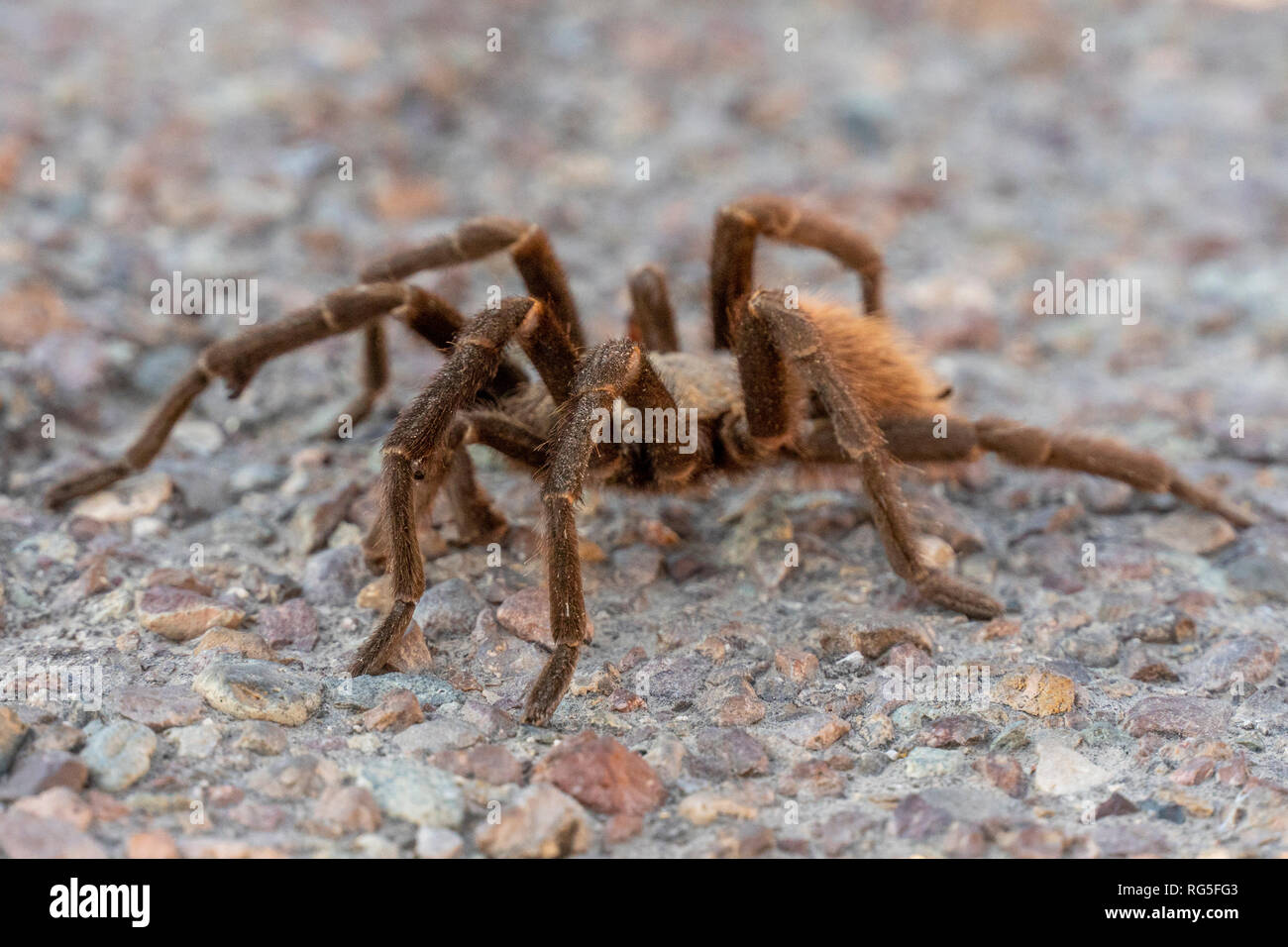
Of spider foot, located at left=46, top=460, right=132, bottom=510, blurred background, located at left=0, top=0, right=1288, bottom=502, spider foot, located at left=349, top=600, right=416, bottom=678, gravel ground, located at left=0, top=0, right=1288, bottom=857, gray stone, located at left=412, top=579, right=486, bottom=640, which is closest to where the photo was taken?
gravel ground, located at left=0, top=0, right=1288, bottom=857

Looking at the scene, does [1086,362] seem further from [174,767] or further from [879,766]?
[174,767]

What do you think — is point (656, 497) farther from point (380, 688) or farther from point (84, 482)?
point (84, 482)

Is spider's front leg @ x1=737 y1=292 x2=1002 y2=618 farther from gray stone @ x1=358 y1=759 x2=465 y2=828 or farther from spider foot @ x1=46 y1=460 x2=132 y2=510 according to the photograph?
spider foot @ x1=46 y1=460 x2=132 y2=510

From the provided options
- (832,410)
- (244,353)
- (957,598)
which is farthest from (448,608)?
(957,598)

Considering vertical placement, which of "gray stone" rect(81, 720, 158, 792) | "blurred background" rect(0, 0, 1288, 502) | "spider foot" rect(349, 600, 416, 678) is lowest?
"gray stone" rect(81, 720, 158, 792)

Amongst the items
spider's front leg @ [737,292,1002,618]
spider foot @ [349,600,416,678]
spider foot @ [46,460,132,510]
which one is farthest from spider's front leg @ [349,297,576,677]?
spider foot @ [46,460,132,510]

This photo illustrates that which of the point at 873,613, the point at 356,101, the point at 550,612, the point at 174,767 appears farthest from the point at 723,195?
the point at 174,767
